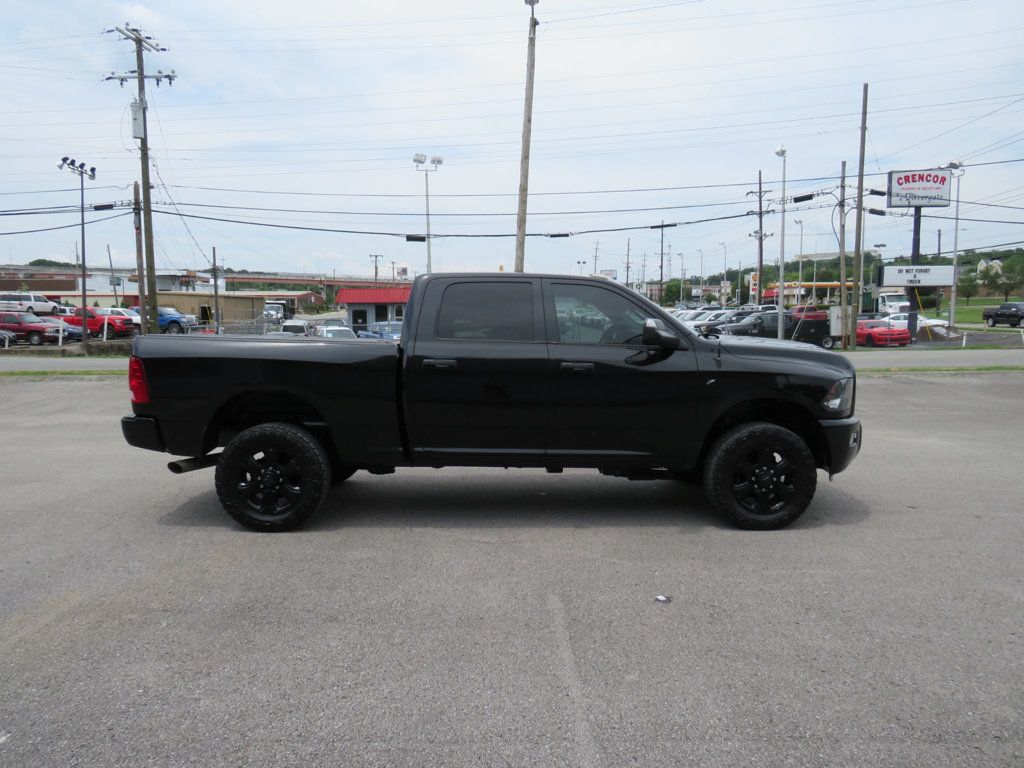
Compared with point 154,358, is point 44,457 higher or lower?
lower

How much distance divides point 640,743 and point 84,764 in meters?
2.07

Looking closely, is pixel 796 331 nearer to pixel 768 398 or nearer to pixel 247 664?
pixel 768 398

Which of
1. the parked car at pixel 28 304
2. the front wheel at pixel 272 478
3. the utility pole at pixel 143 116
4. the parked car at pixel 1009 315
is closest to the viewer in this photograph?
the front wheel at pixel 272 478

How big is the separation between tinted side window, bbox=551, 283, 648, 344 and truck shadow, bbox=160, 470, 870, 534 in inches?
56.6

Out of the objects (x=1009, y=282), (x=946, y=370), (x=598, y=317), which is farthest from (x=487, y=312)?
(x=1009, y=282)

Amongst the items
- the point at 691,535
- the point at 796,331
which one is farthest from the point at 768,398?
the point at 796,331

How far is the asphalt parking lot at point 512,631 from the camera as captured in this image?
9.37 feet

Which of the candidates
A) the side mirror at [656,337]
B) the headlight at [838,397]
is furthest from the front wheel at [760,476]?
the side mirror at [656,337]

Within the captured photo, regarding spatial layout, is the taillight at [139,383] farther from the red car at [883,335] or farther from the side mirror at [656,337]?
the red car at [883,335]

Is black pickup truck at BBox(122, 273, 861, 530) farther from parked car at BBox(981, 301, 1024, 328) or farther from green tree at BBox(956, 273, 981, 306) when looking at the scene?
green tree at BBox(956, 273, 981, 306)

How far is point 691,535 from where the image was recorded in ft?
17.6

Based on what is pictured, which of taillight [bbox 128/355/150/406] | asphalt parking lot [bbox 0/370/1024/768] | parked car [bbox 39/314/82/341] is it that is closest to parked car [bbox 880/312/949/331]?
asphalt parking lot [bbox 0/370/1024/768]

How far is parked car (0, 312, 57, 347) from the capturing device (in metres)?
36.0

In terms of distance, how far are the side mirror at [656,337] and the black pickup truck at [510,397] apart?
0.08ft
